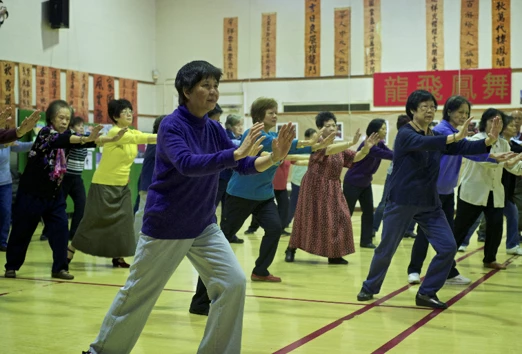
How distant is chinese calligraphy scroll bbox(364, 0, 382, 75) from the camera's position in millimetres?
13508

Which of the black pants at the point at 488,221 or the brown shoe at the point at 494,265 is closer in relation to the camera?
the black pants at the point at 488,221

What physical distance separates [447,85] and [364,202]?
5.18 meters

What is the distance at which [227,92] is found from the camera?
48.1ft

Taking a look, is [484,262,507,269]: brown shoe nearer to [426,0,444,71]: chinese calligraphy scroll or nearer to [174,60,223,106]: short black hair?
[174,60,223,106]: short black hair

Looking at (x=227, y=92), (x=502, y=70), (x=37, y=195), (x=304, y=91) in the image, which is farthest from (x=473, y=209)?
(x=227, y=92)

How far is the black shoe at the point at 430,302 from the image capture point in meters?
5.07

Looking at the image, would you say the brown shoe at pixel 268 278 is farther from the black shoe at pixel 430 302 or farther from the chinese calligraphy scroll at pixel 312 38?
the chinese calligraphy scroll at pixel 312 38

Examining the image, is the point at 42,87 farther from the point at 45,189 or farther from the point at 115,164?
the point at 45,189

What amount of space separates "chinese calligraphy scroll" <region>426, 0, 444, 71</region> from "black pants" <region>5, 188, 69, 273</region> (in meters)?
8.76

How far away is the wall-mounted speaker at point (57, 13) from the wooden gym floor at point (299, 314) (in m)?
6.29

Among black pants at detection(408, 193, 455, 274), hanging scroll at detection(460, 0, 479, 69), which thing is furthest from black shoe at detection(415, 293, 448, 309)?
hanging scroll at detection(460, 0, 479, 69)

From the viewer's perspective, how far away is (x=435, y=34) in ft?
43.2

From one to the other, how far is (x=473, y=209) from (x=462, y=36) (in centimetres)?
716

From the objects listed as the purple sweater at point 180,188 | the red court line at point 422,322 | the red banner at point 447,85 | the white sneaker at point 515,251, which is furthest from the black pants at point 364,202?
the purple sweater at point 180,188
